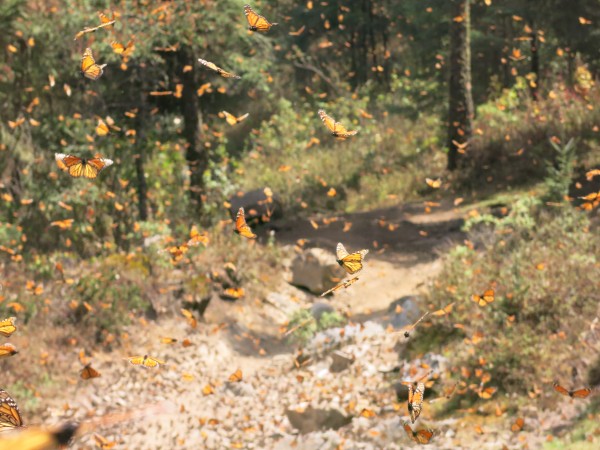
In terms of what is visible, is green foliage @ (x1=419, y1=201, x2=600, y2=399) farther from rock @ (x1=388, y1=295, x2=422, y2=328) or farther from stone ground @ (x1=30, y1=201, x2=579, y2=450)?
stone ground @ (x1=30, y1=201, x2=579, y2=450)

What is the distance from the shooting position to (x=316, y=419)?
8.88 meters

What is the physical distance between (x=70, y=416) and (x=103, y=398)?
59cm

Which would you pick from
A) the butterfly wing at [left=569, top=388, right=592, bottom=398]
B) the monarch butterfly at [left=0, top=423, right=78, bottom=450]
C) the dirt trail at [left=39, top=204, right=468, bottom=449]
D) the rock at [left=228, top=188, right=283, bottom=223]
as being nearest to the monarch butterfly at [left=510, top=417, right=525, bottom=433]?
the butterfly wing at [left=569, top=388, right=592, bottom=398]

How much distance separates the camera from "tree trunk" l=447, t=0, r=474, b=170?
17547 mm

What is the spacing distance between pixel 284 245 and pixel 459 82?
6640 millimetres

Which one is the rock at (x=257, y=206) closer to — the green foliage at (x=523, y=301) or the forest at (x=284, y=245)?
the forest at (x=284, y=245)

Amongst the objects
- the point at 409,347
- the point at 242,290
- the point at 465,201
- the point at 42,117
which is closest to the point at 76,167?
the point at 409,347

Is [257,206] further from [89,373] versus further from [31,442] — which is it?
[31,442]

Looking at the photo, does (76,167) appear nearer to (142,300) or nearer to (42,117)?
(142,300)

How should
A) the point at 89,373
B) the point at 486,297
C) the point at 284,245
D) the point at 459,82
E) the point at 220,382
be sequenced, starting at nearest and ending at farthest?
1. the point at 486,297
2. the point at 89,373
3. the point at 220,382
4. the point at 284,245
5. the point at 459,82

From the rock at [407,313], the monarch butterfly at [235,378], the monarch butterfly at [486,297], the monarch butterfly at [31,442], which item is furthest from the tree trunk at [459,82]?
the monarch butterfly at [31,442]

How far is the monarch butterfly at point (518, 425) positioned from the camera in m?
7.13

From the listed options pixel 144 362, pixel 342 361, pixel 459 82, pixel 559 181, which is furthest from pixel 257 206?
pixel 144 362

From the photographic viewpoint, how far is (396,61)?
30312mm
